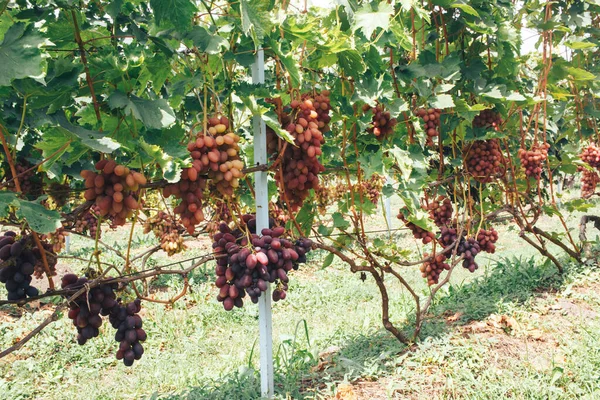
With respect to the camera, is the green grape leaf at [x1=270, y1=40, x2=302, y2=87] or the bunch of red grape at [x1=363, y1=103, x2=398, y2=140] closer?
the green grape leaf at [x1=270, y1=40, x2=302, y2=87]

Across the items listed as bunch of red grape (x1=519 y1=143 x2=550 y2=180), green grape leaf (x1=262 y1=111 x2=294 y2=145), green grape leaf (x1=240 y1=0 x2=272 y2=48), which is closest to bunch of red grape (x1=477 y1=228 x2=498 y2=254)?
bunch of red grape (x1=519 y1=143 x2=550 y2=180)

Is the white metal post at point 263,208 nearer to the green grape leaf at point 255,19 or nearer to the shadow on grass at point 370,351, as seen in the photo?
the shadow on grass at point 370,351

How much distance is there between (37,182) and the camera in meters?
2.46

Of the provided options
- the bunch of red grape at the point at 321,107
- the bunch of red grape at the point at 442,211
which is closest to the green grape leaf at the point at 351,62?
the bunch of red grape at the point at 321,107

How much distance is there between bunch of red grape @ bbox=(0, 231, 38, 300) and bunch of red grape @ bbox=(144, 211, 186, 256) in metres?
2.10

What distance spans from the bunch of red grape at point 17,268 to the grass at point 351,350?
775 mm

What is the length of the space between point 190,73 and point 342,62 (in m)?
0.72

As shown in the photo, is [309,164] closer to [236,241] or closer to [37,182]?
[236,241]

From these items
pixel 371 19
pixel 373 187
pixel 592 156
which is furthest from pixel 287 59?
pixel 373 187

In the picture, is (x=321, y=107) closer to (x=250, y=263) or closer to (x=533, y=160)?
(x=250, y=263)

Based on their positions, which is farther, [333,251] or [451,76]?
[451,76]

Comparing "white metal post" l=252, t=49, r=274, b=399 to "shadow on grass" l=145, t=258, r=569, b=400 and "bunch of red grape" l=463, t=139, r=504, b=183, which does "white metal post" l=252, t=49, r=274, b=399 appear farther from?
"bunch of red grape" l=463, t=139, r=504, b=183

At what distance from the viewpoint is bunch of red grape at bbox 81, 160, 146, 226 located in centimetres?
153

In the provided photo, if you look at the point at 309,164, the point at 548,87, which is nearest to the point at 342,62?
the point at 309,164
